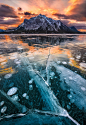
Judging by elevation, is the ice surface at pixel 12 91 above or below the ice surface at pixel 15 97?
above

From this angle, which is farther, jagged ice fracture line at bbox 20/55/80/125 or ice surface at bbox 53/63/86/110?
ice surface at bbox 53/63/86/110

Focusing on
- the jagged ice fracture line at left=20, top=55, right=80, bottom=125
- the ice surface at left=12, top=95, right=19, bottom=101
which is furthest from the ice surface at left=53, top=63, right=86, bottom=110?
the ice surface at left=12, top=95, right=19, bottom=101

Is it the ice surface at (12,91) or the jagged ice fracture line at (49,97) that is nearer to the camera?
the jagged ice fracture line at (49,97)

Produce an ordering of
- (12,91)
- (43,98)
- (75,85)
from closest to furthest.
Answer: (43,98), (12,91), (75,85)

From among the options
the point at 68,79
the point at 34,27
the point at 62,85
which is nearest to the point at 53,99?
the point at 62,85

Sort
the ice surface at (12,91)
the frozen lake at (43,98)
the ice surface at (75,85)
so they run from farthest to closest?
the ice surface at (12,91), the ice surface at (75,85), the frozen lake at (43,98)

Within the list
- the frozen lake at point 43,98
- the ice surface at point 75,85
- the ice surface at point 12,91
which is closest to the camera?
the frozen lake at point 43,98

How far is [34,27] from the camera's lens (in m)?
165

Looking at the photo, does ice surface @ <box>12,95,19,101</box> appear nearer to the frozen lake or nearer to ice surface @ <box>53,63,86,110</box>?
the frozen lake

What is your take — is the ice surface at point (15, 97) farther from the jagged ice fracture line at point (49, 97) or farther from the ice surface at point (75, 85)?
the ice surface at point (75, 85)

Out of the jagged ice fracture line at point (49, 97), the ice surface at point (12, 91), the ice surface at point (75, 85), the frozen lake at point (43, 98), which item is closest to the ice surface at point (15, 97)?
the frozen lake at point (43, 98)

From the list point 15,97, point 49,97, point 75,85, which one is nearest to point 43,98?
point 49,97

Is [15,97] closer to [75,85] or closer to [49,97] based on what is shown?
[49,97]

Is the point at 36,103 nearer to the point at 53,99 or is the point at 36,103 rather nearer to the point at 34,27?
the point at 53,99
